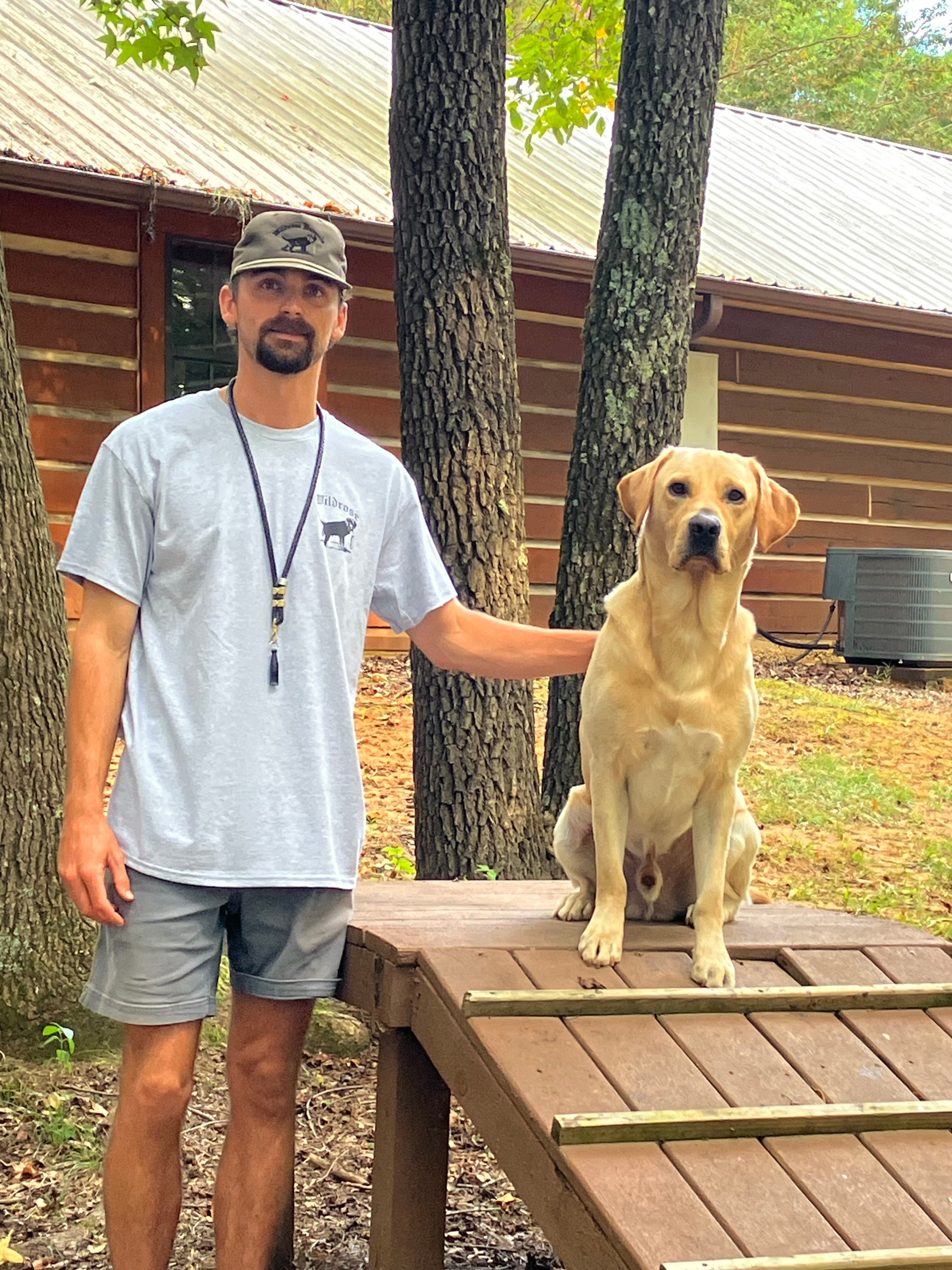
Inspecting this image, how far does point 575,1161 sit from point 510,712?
2.61m

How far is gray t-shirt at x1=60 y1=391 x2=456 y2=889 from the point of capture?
279 centimetres

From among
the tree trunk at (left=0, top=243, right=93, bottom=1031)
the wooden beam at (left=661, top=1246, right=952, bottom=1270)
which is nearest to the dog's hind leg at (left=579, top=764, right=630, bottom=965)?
the wooden beam at (left=661, top=1246, right=952, bottom=1270)

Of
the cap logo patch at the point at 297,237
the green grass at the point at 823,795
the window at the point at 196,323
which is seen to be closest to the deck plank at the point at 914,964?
the cap logo patch at the point at 297,237

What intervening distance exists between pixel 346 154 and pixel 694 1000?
32.0ft

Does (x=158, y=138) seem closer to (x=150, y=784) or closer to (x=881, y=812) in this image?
(x=881, y=812)

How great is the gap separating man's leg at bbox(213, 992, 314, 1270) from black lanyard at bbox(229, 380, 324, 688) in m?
0.76

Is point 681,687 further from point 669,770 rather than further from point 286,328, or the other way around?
point 286,328

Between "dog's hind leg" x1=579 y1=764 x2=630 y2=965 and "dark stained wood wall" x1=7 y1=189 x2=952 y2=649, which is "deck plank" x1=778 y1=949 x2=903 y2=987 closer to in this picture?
"dog's hind leg" x1=579 y1=764 x2=630 y2=965

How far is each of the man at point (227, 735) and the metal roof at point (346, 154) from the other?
6305 millimetres

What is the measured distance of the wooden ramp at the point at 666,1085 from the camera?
226 cm

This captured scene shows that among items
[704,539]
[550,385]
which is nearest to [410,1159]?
[704,539]

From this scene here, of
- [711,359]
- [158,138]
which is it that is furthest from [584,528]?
[711,359]

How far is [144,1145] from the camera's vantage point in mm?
2844

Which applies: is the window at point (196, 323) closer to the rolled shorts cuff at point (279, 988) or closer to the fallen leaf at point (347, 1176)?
the fallen leaf at point (347, 1176)
